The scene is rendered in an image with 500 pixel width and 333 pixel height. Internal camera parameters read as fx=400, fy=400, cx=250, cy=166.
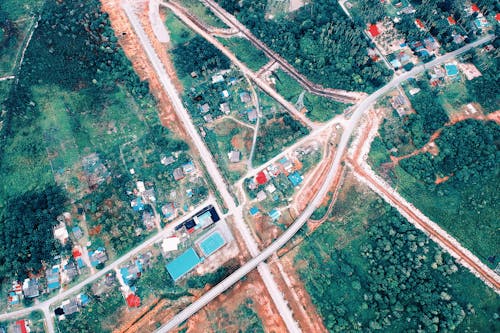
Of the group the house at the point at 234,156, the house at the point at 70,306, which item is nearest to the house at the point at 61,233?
the house at the point at 70,306

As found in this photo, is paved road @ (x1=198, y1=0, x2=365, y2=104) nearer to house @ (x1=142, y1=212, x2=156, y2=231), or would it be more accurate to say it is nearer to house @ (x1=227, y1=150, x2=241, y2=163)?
house @ (x1=227, y1=150, x2=241, y2=163)

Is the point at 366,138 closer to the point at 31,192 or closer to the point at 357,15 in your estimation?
the point at 357,15

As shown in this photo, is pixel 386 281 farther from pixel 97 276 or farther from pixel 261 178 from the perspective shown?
pixel 97 276

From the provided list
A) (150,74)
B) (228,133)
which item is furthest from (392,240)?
(150,74)

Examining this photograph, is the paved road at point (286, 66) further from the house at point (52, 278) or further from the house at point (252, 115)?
the house at point (52, 278)

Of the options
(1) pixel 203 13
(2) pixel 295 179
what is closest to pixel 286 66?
(1) pixel 203 13
